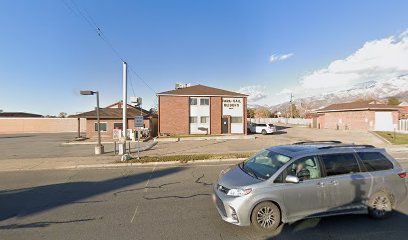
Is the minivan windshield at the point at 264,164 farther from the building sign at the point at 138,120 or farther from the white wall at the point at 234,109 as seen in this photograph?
the white wall at the point at 234,109

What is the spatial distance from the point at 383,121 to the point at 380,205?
3606cm

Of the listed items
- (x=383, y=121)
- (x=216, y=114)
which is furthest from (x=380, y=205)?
(x=383, y=121)

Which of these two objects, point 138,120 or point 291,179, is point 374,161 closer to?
point 291,179

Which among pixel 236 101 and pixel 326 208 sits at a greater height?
pixel 236 101

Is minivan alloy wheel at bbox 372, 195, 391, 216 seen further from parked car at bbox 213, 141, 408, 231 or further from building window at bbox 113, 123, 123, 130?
building window at bbox 113, 123, 123, 130

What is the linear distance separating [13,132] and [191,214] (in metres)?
52.6

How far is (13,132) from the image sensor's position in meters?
43.8

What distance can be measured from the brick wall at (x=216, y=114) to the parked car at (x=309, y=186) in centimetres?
2439

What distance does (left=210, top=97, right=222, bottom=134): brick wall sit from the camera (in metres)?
29.7

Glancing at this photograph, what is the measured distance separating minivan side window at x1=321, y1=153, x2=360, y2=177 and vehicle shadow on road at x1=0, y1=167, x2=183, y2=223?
6101 millimetres

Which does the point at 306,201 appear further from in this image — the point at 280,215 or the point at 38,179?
the point at 38,179

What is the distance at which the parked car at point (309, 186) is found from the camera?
170 inches

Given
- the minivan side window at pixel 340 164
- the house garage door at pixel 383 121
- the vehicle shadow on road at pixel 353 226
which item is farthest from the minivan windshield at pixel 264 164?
the house garage door at pixel 383 121

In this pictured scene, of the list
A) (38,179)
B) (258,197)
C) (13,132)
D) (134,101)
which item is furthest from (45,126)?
(258,197)
